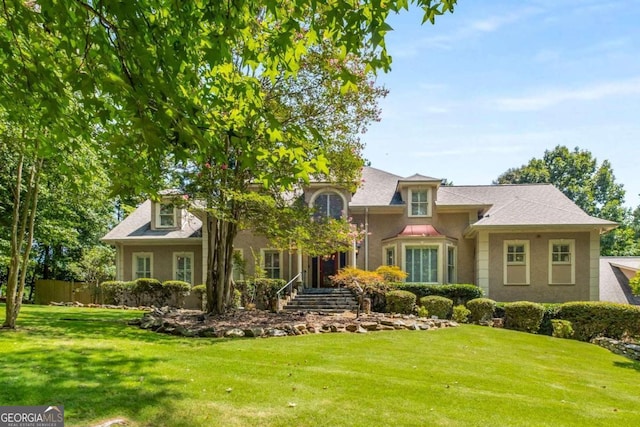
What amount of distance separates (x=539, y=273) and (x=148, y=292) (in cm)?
1692

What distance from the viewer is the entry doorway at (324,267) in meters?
20.5

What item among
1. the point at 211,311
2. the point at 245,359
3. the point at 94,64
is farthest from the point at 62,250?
the point at 94,64

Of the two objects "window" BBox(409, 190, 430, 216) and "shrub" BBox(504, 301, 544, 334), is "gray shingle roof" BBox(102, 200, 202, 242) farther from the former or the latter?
"shrub" BBox(504, 301, 544, 334)

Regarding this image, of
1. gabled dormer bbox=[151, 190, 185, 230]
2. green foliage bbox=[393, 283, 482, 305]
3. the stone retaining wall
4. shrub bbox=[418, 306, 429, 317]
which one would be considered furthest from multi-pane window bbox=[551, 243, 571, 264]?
gabled dormer bbox=[151, 190, 185, 230]

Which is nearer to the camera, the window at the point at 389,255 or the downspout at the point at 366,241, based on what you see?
the window at the point at 389,255

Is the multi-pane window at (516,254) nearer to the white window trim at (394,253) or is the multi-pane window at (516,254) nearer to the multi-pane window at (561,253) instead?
the multi-pane window at (561,253)

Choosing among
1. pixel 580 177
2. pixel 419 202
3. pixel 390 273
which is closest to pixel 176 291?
pixel 390 273

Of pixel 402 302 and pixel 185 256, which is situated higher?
pixel 185 256

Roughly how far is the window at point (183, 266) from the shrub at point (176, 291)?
112 centimetres

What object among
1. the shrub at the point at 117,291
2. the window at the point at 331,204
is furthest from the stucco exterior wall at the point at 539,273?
the shrub at the point at 117,291

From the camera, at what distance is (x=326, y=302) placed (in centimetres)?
1717

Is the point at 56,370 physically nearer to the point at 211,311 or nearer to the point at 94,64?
the point at 94,64

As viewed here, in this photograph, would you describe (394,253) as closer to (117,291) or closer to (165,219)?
(165,219)

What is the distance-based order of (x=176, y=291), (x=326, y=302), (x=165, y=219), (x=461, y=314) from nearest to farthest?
(x=461, y=314), (x=326, y=302), (x=176, y=291), (x=165, y=219)
